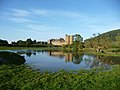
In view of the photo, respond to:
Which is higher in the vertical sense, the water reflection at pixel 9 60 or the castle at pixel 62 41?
the castle at pixel 62 41

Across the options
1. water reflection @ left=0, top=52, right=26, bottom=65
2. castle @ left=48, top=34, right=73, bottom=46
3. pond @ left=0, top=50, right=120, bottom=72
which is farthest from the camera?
castle @ left=48, top=34, right=73, bottom=46

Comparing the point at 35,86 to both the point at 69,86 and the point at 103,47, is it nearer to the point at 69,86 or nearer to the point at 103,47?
the point at 69,86

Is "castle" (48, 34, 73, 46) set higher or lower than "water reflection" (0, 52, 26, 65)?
higher

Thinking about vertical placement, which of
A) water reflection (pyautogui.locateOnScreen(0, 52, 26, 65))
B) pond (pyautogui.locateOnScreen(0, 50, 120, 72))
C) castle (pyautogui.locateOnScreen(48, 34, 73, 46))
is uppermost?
castle (pyautogui.locateOnScreen(48, 34, 73, 46))

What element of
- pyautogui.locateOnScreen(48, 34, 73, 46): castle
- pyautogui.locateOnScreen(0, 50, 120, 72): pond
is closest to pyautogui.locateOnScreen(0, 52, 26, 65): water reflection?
pyautogui.locateOnScreen(0, 50, 120, 72): pond

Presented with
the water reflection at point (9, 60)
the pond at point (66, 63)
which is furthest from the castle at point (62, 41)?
the water reflection at point (9, 60)

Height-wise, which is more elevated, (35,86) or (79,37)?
(79,37)

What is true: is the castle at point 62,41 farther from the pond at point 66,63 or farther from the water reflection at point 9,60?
the water reflection at point 9,60

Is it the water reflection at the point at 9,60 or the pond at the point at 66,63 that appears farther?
the water reflection at the point at 9,60

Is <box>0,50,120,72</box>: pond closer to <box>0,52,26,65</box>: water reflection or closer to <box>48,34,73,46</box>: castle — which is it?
<box>0,52,26,65</box>: water reflection

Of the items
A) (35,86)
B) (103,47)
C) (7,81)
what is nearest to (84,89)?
(35,86)

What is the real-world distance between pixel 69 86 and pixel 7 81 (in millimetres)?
4787

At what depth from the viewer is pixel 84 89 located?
12688 millimetres

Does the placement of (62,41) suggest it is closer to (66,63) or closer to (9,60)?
(66,63)
